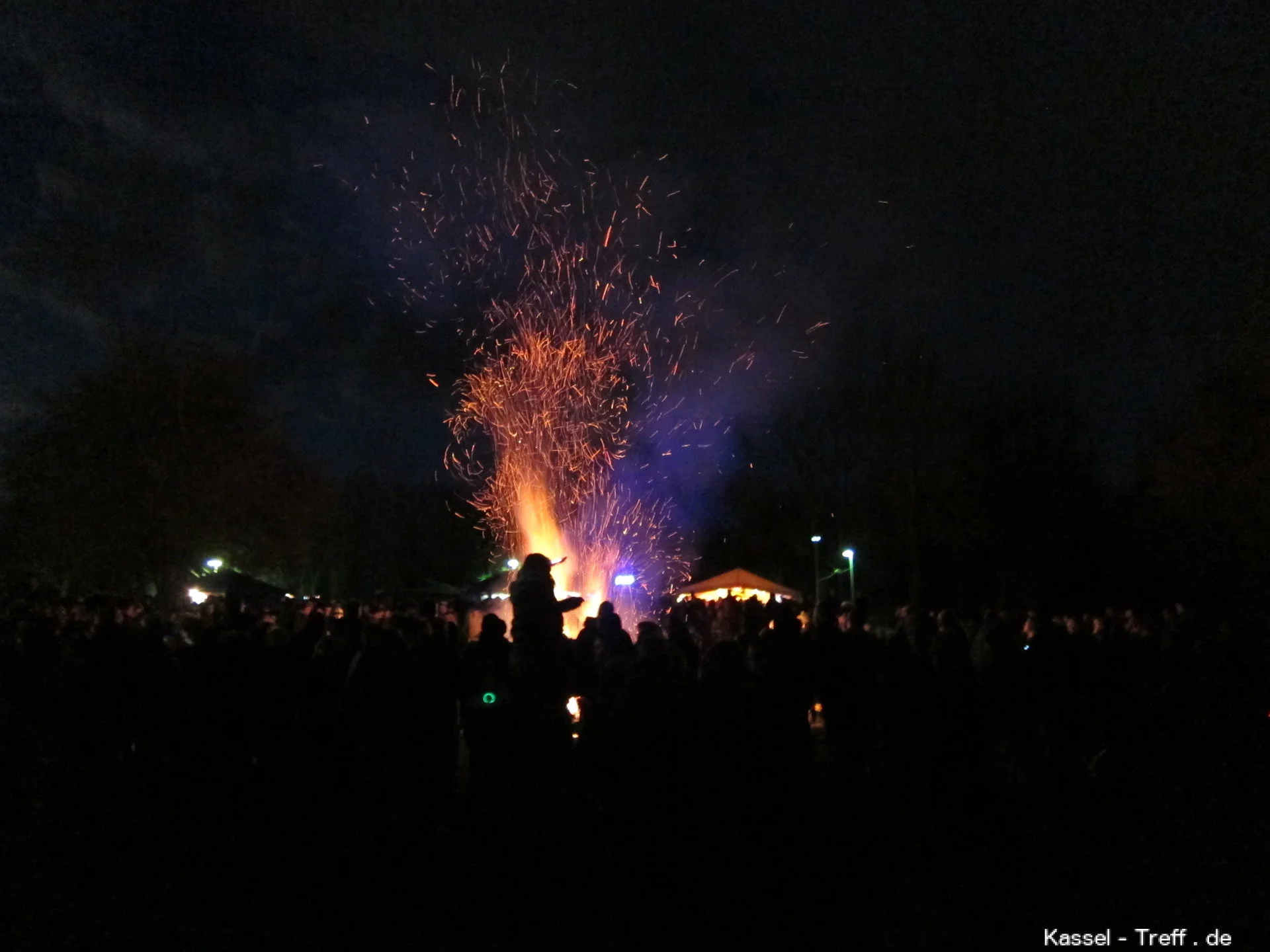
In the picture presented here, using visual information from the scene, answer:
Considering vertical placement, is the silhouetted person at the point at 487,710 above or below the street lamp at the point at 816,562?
below

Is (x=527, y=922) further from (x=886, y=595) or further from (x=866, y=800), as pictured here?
(x=886, y=595)

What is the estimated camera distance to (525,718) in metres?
6.71

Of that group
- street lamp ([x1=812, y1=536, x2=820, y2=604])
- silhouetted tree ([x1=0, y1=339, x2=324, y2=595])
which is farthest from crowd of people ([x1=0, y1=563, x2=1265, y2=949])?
silhouetted tree ([x1=0, y1=339, x2=324, y2=595])

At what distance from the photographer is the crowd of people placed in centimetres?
665

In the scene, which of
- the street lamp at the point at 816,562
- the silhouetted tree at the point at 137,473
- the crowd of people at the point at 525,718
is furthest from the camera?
the street lamp at the point at 816,562

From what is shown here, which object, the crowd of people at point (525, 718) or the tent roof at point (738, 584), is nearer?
the crowd of people at point (525, 718)

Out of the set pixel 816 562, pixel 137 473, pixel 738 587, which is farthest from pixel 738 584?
pixel 137 473

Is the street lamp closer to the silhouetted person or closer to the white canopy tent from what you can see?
the white canopy tent

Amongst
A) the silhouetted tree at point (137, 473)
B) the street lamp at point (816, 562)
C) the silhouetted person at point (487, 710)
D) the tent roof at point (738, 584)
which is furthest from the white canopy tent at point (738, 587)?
the silhouetted person at point (487, 710)

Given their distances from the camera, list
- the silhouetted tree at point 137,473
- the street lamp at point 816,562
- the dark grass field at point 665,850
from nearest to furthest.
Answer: the dark grass field at point 665,850 → the silhouetted tree at point 137,473 → the street lamp at point 816,562

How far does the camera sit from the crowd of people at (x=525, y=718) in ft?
21.8

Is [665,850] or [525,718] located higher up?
[525,718]

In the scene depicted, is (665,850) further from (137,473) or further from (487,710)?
(137,473)

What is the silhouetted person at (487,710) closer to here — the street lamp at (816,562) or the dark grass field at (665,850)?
the dark grass field at (665,850)
